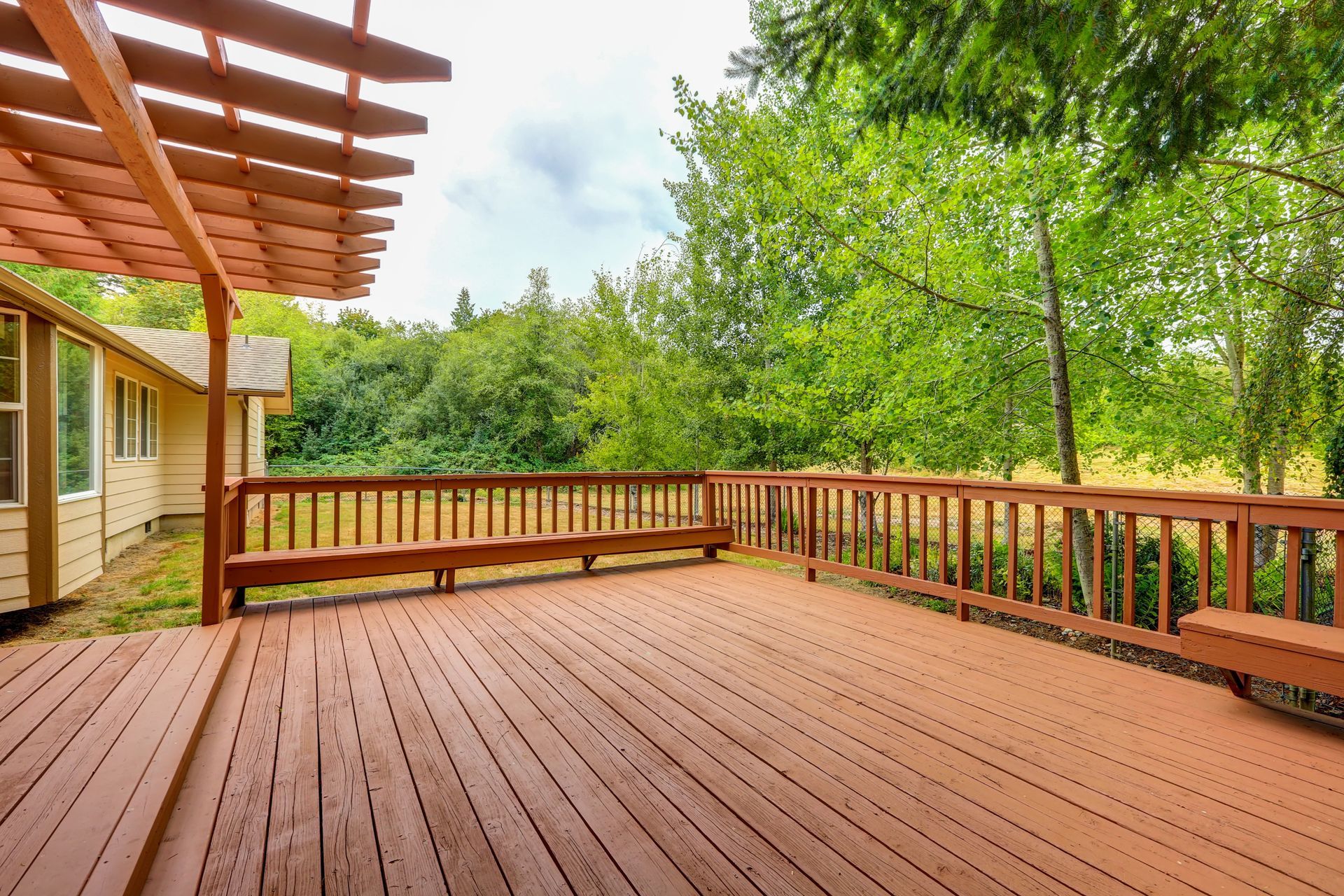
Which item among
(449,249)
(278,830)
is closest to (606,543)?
(278,830)

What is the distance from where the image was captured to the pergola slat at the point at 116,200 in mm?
2416

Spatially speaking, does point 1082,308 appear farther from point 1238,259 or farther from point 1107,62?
point 1107,62

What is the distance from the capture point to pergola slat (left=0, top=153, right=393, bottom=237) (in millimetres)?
2416

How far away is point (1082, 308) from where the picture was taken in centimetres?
536

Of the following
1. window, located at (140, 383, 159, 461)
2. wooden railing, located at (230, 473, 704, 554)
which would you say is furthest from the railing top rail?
window, located at (140, 383, 159, 461)

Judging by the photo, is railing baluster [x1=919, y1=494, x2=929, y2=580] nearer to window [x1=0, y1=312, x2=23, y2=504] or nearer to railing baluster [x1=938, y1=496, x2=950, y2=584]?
railing baluster [x1=938, y1=496, x2=950, y2=584]

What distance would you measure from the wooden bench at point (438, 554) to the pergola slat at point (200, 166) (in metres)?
2.21

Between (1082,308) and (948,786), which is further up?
(1082,308)

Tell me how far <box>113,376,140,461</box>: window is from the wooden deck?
5155mm

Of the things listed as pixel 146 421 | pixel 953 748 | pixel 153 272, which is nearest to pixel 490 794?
pixel 953 748

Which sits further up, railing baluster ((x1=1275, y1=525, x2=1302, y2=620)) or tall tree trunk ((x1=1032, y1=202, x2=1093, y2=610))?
tall tree trunk ((x1=1032, y1=202, x2=1093, y2=610))

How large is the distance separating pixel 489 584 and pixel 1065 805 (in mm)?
3694

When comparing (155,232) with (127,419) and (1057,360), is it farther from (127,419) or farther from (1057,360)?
(1057,360)

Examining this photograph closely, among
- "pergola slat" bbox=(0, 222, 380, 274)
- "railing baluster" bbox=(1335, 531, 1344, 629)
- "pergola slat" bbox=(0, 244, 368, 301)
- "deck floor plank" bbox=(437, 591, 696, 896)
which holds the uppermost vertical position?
"pergola slat" bbox=(0, 222, 380, 274)
